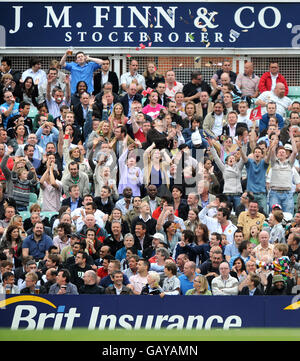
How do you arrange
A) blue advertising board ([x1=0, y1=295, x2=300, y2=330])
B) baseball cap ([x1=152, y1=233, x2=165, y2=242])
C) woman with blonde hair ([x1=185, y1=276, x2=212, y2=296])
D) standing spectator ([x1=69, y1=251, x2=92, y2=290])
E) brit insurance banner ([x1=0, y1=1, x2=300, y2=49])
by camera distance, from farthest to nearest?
brit insurance banner ([x1=0, y1=1, x2=300, y2=49]), baseball cap ([x1=152, y1=233, x2=165, y2=242]), standing spectator ([x1=69, y1=251, x2=92, y2=290]), woman with blonde hair ([x1=185, y1=276, x2=212, y2=296]), blue advertising board ([x1=0, y1=295, x2=300, y2=330])

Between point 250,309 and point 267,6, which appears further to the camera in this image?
point 267,6

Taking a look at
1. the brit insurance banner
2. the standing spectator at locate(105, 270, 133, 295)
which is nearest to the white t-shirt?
the brit insurance banner

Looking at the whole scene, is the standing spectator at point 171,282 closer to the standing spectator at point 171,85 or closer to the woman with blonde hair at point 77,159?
the woman with blonde hair at point 77,159

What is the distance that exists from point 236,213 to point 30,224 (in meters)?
3.39

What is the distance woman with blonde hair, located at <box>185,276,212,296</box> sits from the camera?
1436 cm

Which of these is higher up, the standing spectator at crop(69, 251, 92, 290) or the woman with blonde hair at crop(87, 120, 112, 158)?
the woman with blonde hair at crop(87, 120, 112, 158)

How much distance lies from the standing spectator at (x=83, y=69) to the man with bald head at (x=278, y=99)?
3.18m

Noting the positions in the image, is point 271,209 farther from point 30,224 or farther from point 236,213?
point 30,224

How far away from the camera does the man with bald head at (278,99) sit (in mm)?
19000

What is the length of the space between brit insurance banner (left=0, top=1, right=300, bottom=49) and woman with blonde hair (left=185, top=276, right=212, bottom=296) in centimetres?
731

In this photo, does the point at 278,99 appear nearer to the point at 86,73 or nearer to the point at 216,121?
the point at 216,121

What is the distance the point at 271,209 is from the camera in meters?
17.0

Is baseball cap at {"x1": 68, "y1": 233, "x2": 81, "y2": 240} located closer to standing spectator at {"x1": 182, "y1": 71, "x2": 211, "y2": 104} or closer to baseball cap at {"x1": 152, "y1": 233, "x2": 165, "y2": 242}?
baseball cap at {"x1": 152, "y1": 233, "x2": 165, "y2": 242}

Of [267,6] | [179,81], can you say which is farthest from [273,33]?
[179,81]
